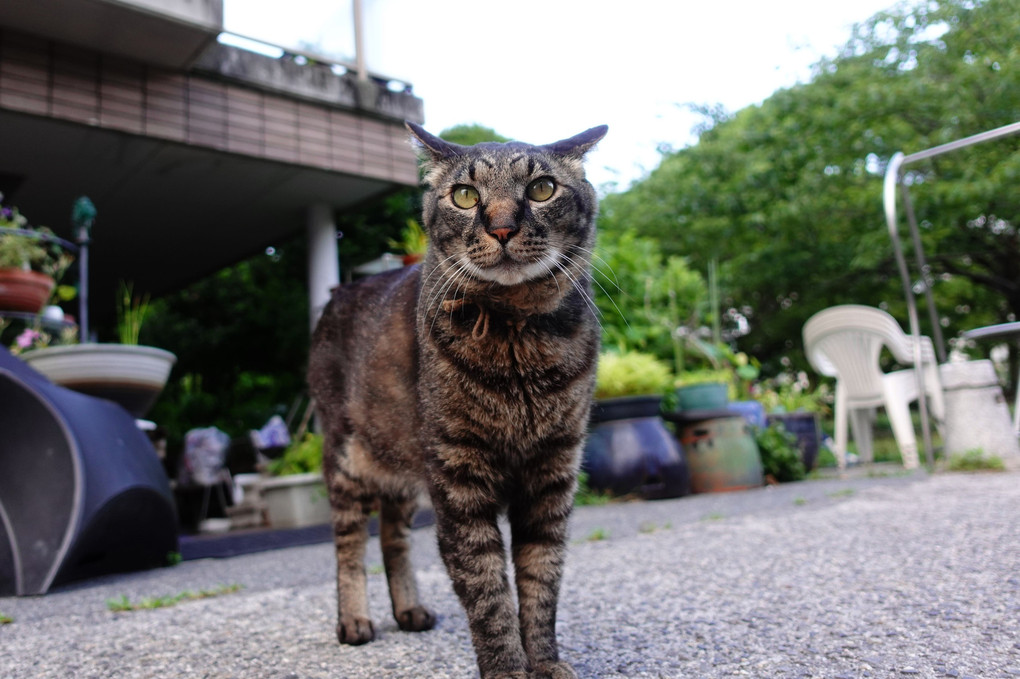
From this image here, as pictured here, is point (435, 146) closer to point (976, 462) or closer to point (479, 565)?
point (479, 565)

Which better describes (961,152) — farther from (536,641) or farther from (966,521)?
(536,641)

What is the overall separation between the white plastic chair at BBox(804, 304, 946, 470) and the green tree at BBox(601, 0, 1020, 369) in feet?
8.95

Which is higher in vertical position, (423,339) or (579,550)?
(423,339)

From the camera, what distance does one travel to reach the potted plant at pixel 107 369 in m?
3.65

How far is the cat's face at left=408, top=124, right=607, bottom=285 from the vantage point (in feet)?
4.98

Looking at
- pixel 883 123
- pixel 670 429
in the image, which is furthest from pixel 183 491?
pixel 883 123

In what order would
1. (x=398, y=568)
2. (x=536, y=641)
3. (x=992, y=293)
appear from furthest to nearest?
(x=992, y=293), (x=398, y=568), (x=536, y=641)

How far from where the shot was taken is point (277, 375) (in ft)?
28.6

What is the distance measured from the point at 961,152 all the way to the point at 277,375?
980cm

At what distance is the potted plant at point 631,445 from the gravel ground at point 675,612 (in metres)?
1.35

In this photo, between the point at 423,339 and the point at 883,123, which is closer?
the point at 423,339

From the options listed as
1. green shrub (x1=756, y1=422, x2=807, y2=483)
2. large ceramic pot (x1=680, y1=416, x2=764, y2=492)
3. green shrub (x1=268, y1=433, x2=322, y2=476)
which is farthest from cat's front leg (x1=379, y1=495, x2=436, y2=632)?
green shrub (x1=756, y1=422, x2=807, y2=483)

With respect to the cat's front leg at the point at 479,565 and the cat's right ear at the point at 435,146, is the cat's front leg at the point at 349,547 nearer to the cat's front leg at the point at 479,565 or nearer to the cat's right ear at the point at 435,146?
the cat's front leg at the point at 479,565

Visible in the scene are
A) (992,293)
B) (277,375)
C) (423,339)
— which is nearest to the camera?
(423,339)
